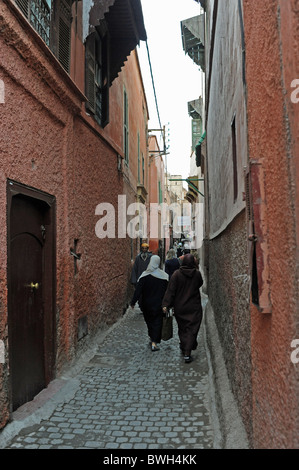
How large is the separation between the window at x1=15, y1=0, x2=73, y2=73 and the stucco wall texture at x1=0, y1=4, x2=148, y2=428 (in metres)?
0.34

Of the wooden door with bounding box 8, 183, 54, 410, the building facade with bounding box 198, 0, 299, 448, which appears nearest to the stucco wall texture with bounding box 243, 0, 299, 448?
the building facade with bounding box 198, 0, 299, 448

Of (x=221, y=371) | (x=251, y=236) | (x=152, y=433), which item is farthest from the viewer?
(x=221, y=371)

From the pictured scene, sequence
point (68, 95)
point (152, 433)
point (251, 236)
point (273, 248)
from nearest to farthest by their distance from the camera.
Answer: point (273, 248) < point (251, 236) < point (152, 433) < point (68, 95)

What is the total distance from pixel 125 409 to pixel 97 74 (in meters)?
5.34

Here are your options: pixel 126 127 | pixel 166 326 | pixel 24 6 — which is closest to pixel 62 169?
pixel 24 6

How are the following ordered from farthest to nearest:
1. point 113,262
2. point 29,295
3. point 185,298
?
point 113,262
point 185,298
point 29,295

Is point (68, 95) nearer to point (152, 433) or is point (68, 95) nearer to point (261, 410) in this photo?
point (152, 433)

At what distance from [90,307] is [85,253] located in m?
0.84

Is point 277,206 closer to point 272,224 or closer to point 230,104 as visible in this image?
point 272,224

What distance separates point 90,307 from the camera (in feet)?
20.7

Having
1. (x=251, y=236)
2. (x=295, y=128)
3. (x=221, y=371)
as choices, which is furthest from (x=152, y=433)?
(x=295, y=128)

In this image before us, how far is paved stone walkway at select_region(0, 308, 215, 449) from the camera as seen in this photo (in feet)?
11.0

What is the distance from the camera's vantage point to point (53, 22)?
498 cm

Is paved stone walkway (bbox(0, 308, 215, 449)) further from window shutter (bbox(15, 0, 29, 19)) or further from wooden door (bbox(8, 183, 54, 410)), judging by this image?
window shutter (bbox(15, 0, 29, 19))
